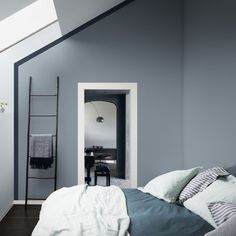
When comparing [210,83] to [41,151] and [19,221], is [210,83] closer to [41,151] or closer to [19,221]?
[41,151]

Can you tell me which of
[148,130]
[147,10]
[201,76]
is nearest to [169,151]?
[148,130]

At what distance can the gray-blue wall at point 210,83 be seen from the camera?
10.7 ft

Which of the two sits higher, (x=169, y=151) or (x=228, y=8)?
(x=228, y=8)

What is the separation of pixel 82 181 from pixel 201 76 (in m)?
2.53

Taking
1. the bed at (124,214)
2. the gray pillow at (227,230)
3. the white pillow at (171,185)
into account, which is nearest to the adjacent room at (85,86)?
the white pillow at (171,185)

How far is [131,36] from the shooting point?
489 cm

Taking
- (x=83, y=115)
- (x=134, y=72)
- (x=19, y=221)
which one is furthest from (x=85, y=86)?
(x=19, y=221)

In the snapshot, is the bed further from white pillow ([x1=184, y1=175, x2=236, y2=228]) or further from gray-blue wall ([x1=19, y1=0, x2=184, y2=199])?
gray-blue wall ([x1=19, y1=0, x2=184, y2=199])

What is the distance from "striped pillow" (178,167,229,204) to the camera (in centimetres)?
267

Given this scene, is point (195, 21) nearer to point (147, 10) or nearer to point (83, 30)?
point (147, 10)

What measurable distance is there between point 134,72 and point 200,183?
2.59 meters

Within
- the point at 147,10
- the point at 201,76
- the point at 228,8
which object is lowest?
the point at 201,76

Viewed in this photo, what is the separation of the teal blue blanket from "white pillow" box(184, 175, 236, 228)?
5cm

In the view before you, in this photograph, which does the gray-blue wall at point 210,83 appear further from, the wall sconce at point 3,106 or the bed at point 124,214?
the wall sconce at point 3,106
